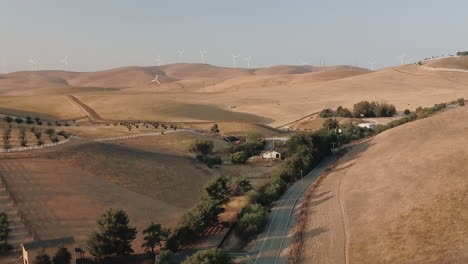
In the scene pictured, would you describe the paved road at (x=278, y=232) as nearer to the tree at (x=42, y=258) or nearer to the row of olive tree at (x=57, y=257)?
the row of olive tree at (x=57, y=257)

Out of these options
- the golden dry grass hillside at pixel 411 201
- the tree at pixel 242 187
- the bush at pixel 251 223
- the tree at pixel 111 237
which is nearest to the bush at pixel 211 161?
the tree at pixel 242 187

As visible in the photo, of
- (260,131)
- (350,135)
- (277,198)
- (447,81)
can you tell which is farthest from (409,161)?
(447,81)

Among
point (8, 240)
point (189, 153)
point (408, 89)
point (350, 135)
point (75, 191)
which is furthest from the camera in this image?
point (408, 89)

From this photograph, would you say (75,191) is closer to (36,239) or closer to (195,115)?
(36,239)

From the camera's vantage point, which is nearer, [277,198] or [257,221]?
[257,221]

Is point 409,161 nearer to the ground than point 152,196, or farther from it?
farther from it

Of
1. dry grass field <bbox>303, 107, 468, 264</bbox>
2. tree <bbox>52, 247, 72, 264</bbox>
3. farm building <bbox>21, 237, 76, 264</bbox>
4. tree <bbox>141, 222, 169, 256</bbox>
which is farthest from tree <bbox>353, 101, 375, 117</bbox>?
tree <bbox>52, 247, 72, 264</bbox>

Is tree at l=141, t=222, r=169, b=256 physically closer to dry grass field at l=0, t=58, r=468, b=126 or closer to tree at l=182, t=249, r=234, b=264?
tree at l=182, t=249, r=234, b=264
